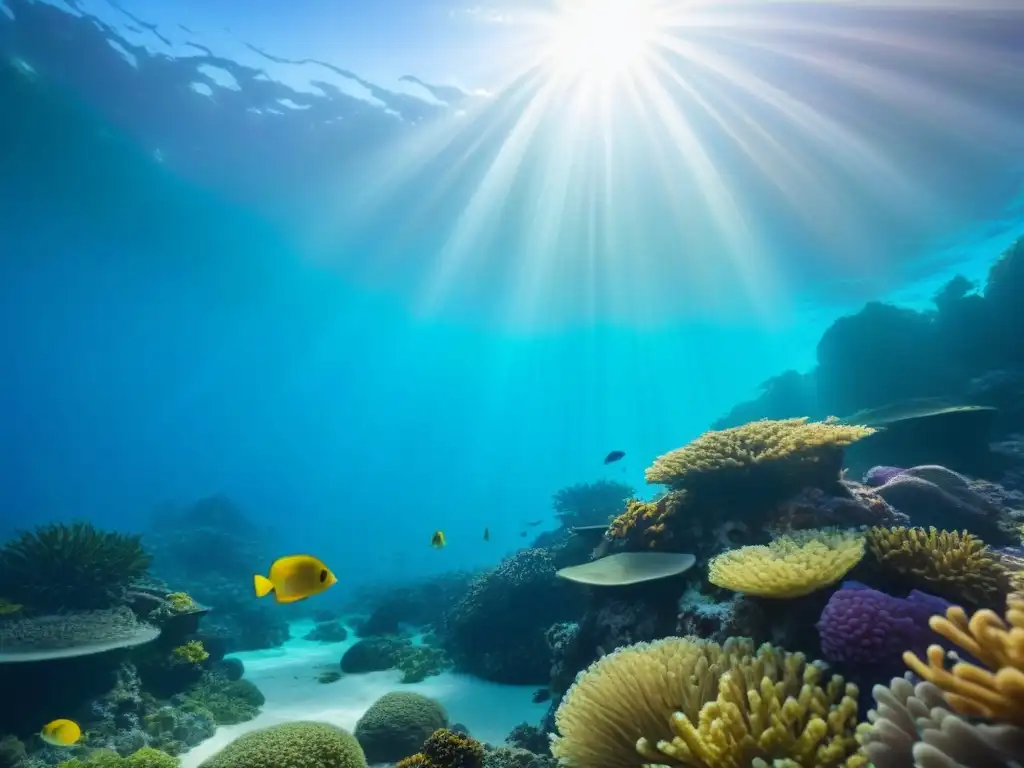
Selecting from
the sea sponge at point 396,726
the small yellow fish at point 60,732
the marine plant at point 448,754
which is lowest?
the sea sponge at point 396,726

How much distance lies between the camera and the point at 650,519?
6109mm

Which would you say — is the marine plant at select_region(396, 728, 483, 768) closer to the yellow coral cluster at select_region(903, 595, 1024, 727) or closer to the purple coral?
the purple coral

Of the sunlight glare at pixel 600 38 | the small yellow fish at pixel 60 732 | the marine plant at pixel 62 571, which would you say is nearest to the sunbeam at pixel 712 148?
the sunlight glare at pixel 600 38

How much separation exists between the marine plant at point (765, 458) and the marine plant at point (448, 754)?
3.39m

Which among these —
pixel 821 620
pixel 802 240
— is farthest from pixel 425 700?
pixel 802 240

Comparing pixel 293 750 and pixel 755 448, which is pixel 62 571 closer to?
pixel 293 750

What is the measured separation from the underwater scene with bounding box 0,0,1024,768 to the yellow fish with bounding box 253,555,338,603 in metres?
0.03

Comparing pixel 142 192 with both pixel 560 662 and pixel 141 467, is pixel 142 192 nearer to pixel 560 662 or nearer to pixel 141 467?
pixel 560 662

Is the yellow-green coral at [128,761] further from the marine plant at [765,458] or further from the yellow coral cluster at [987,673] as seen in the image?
the yellow coral cluster at [987,673]

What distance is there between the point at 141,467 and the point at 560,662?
148041 mm

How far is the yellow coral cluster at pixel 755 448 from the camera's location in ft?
17.0

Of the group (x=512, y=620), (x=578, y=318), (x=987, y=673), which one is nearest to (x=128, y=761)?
(x=512, y=620)

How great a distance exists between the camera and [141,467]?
120500mm

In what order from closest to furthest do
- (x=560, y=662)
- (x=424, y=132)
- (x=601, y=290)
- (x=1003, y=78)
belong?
(x=560, y=662)
(x=1003, y=78)
(x=424, y=132)
(x=601, y=290)
